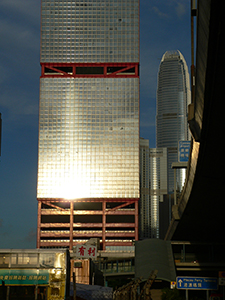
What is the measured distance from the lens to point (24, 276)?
30078mm

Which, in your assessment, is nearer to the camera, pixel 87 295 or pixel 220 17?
pixel 220 17

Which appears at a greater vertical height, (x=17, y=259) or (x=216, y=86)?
(x=216, y=86)

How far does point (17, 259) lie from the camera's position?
30375 mm

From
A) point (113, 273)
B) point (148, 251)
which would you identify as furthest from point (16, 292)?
point (113, 273)

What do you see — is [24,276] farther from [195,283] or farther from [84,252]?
[84,252]

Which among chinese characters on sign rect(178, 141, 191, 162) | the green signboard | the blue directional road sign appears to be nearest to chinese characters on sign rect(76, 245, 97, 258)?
chinese characters on sign rect(178, 141, 191, 162)

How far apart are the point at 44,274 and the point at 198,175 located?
11.9m

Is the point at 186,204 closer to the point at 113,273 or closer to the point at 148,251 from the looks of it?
the point at 148,251

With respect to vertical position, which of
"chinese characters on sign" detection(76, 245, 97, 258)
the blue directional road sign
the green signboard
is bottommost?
the blue directional road sign

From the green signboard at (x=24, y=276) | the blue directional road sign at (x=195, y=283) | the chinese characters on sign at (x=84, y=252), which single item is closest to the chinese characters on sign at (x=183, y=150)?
the blue directional road sign at (x=195, y=283)

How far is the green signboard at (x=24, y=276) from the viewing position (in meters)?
30.0

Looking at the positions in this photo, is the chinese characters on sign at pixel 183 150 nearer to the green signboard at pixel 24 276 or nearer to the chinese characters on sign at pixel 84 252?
the green signboard at pixel 24 276

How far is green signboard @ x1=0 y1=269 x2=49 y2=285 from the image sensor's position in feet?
98.3

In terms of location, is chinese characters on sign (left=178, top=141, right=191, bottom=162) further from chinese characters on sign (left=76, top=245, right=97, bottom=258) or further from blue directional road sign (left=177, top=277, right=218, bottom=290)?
chinese characters on sign (left=76, top=245, right=97, bottom=258)
